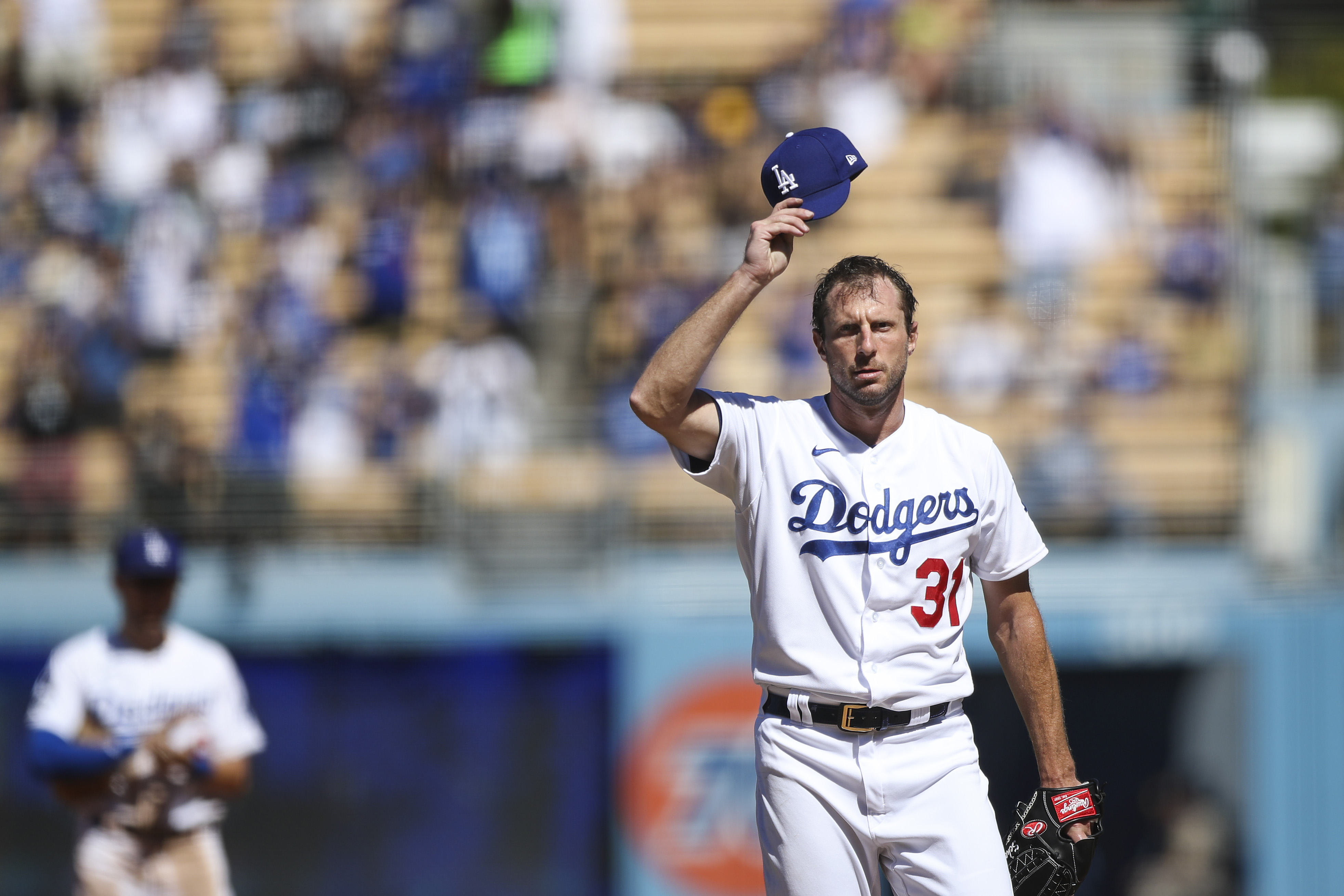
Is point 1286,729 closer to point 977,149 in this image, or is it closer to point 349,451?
point 977,149

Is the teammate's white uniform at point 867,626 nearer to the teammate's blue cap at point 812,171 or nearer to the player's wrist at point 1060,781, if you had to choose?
the player's wrist at point 1060,781

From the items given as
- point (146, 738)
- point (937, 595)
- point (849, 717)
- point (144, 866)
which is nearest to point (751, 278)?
point (937, 595)

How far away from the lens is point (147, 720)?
548cm

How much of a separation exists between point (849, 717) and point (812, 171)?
1.30 m

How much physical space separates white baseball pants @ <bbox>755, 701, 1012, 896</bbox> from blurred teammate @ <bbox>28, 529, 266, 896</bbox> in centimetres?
270

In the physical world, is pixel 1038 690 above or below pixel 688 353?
below

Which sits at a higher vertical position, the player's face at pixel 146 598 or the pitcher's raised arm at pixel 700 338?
the pitcher's raised arm at pixel 700 338

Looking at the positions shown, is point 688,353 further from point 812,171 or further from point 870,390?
point 812,171

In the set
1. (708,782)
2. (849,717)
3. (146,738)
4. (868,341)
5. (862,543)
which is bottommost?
(708,782)

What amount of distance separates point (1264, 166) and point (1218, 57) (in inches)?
110

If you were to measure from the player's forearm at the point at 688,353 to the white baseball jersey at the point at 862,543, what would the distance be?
0.66ft

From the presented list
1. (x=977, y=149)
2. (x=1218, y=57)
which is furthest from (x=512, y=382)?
(x=1218, y=57)

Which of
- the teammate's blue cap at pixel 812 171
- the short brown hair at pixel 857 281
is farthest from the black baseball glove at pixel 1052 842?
the teammate's blue cap at pixel 812 171

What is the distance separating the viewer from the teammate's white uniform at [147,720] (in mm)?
5375
